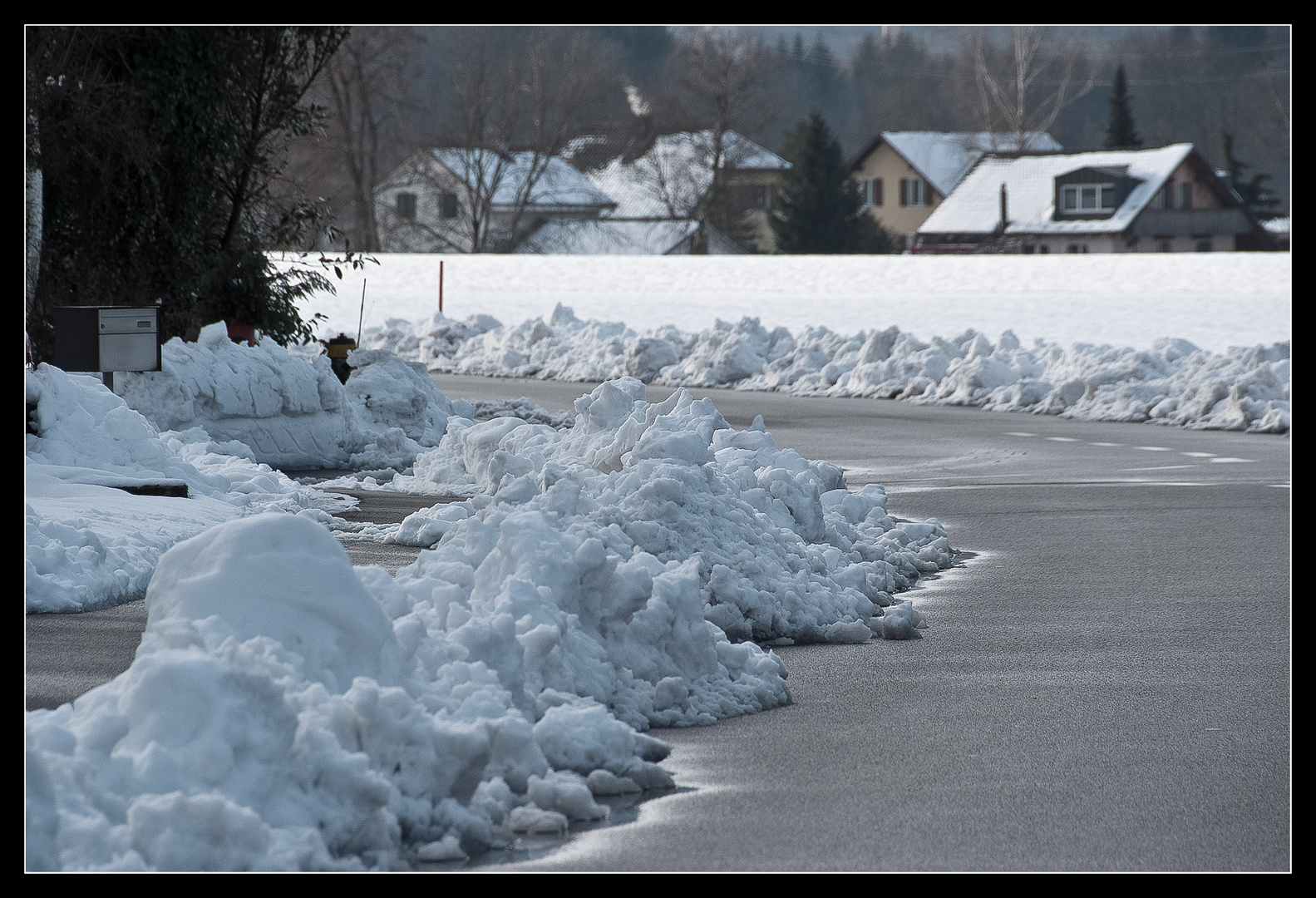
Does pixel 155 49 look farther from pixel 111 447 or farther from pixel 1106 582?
pixel 1106 582

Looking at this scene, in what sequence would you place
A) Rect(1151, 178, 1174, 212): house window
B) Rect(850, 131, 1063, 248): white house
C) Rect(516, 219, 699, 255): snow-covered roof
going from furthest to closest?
Rect(850, 131, 1063, 248): white house
Rect(516, 219, 699, 255): snow-covered roof
Rect(1151, 178, 1174, 212): house window

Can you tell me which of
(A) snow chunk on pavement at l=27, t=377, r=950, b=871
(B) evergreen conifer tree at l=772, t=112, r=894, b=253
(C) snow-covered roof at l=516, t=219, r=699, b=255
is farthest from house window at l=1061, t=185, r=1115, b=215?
(A) snow chunk on pavement at l=27, t=377, r=950, b=871

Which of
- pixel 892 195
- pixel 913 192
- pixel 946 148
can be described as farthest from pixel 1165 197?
pixel 892 195

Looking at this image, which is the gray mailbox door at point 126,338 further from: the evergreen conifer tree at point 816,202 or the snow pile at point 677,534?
the evergreen conifer tree at point 816,202

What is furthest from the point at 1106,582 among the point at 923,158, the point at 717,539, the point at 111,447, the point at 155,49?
the point at 923,158

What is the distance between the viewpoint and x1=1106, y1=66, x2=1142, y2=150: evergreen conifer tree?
7919cm

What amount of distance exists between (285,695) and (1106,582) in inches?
223

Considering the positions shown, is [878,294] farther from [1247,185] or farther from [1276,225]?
[1276,225]

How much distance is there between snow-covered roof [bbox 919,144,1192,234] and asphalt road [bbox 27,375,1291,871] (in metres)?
56.7

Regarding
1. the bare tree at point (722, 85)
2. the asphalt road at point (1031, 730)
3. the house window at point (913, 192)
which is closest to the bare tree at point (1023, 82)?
the house window at point (913, 192)

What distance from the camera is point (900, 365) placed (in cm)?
→ 2530

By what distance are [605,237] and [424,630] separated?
65906mm

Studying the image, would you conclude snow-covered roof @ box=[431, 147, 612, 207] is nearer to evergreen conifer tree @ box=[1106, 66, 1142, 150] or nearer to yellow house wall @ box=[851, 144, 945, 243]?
yellow house wall @ box=[851, 144, 945, 243]

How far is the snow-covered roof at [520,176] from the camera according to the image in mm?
62844
